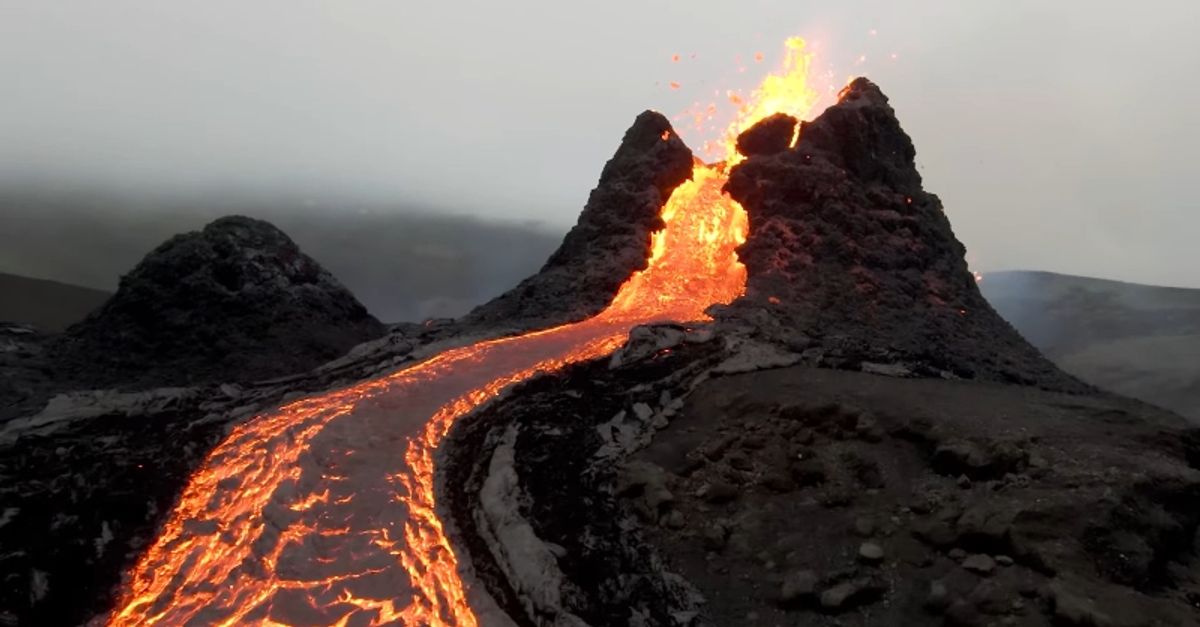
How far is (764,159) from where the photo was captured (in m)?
21.2

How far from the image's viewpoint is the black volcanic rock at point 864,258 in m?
15.9

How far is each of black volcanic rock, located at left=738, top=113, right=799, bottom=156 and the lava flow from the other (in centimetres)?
1003

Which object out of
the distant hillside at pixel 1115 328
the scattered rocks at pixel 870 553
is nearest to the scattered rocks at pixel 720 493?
the scattered rocks at pixel 870 553

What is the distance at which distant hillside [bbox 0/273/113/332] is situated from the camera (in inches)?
1454

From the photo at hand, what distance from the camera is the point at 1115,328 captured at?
Result: 5184cm

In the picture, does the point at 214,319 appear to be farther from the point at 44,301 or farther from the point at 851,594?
the point at 44,301

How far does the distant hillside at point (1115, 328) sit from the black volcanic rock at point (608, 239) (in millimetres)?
28822

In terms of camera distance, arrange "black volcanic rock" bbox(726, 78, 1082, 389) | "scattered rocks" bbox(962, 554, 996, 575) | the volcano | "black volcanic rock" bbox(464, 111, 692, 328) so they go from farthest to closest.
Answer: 1. "black volcanic rock" bbox(464, 111, 692, 328)
2. "black volcanic rock" bbox(726, 78, 1082, 389)
3. the volcano
4. "scattered rocks" bbox(962, 554, 996, 575)

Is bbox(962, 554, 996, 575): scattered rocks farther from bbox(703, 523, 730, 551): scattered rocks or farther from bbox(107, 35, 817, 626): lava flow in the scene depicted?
bbox(107, 35, 817, 626): lava flow

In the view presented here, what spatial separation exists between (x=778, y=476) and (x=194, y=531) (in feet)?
26.2

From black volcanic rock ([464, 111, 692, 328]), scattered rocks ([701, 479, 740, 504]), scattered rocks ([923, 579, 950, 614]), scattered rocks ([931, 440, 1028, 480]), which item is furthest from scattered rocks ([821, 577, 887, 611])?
black volcanic rock ([464, 111, 692, 328])

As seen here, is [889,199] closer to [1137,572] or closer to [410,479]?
[1137,572]

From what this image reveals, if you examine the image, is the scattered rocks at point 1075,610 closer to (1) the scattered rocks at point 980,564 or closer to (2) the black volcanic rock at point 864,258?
(1) the scattered rocks at point 980,564

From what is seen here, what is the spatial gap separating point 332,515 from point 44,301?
40.8 meters
